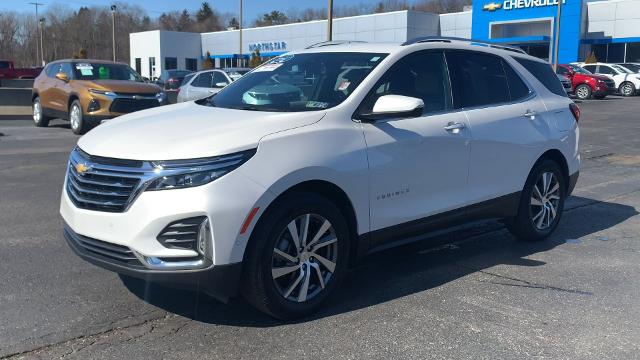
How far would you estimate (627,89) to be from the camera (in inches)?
1396

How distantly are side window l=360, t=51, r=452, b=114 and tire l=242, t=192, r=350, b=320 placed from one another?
1085 millimetres

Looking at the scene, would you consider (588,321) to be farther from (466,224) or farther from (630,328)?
(466,224)

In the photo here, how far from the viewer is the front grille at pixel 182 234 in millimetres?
3580

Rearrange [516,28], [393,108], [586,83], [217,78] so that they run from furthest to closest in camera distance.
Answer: [516,28], [586,83], [217,78], [393,108]

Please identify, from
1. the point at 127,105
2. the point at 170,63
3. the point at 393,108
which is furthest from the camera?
the point at 170,63

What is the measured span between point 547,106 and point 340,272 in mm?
3129

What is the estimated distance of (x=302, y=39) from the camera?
185 ft

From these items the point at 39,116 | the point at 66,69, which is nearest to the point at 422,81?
the point at 66,69

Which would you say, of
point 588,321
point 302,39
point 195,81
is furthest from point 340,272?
point 302,39

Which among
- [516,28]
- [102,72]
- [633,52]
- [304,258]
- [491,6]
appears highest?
[491,6]

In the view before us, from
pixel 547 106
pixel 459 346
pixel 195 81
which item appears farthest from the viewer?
pixel 195 81

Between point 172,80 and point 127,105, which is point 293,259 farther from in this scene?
point 172,80

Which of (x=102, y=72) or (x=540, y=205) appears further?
(x=102, y=72)

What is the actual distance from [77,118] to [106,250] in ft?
38.7
